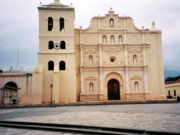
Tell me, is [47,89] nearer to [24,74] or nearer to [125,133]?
[24,74]

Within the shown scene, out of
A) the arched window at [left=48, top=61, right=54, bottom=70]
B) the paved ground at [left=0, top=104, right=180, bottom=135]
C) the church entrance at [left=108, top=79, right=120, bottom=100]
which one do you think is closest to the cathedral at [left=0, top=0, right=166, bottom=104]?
the church entrance at [left=108, top=79, right=120, bottom=100]

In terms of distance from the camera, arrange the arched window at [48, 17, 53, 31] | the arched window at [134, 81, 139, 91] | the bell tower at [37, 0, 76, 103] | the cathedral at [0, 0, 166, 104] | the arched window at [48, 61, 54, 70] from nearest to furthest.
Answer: the bell tower at [37, 0, 76, 103], the cathedral at [0, 0, 166, 104], the arched window at [48, 61, 54, 70], the arched window at [48, 17, 53, 31], the arched window at [134, 81, 139, 91]

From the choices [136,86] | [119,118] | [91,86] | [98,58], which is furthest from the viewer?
[98,58]

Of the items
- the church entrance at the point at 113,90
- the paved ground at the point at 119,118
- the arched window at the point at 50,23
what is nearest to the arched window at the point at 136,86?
the church entrance at the point at 113,90

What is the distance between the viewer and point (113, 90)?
30688mm

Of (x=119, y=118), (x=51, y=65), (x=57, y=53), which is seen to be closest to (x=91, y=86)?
(x=51, y=65)

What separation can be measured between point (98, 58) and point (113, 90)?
4682 millimetres

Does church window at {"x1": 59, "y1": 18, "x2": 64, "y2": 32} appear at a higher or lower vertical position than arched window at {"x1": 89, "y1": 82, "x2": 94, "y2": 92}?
higher

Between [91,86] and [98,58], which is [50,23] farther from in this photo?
[91,86]

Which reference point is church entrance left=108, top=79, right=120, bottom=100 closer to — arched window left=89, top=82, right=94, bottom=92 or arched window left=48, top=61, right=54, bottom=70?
arched window left=89, top=82, right=94, bottom=92

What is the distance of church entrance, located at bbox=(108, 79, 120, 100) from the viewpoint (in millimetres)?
30453

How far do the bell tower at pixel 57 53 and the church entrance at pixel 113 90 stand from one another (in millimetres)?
5505

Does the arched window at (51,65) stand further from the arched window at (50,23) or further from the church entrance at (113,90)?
the church entrance at (113,90)

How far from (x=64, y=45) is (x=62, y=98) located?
6.50 m
